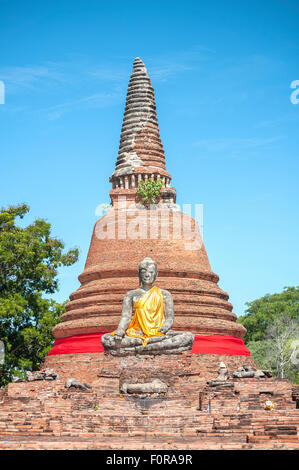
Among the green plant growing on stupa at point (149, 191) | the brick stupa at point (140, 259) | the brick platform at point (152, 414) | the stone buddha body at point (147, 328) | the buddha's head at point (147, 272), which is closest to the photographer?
the brick platform at point (152, 414)

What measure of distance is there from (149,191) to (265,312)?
24485 mm

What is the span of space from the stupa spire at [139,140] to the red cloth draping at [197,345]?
8.10 m

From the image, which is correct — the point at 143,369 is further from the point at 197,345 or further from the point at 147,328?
the point at 197,345

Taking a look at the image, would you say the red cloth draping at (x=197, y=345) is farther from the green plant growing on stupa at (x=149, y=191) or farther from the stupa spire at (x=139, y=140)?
the stupa spire at (x=139, y=140)

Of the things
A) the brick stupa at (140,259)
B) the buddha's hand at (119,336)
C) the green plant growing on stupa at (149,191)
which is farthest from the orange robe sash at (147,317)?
the green plant growing on stupa at (149,191)

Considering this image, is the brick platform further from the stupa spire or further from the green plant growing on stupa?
the stupa spire

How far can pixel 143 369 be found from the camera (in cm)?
1888

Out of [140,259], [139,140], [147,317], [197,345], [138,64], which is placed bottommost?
[147,317]

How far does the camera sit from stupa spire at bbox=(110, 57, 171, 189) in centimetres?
3212

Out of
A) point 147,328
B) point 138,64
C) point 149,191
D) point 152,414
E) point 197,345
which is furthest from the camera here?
point 138,64

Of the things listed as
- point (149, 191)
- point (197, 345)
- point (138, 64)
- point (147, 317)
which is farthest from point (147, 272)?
point (138, 64)

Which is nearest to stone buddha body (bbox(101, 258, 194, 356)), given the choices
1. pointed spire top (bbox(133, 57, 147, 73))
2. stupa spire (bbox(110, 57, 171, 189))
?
stupa spire (bbox(110, 57, 171, 189))

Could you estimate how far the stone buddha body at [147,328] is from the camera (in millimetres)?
19422

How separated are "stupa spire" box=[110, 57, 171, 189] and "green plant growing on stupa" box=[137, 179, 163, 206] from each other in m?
1.08
